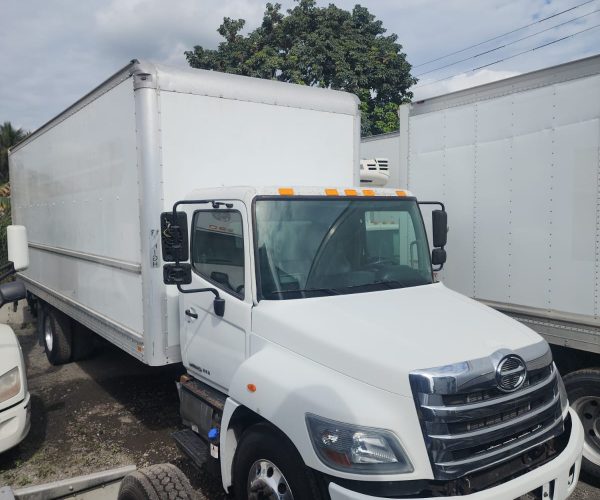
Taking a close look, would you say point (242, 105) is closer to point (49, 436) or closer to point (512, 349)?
point (512, 349)

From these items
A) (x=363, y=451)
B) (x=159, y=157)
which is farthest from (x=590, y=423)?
(x=159, y=157)

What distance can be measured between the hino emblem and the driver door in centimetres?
160

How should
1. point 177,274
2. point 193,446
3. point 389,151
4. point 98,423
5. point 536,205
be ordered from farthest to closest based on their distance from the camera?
point 389,151 → point 98,423 → point 536,205 → point 193,446 → point 177,274

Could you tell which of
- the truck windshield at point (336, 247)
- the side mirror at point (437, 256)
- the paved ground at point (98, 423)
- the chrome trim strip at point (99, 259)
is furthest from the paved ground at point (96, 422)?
the side mirror at point (437, 256)

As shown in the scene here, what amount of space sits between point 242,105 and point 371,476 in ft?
11.2

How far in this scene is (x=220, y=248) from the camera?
3.90 metres

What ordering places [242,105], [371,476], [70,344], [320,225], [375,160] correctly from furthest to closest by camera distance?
[70,344]
[375,160]
[242,105]
[320,225]
[371,476]

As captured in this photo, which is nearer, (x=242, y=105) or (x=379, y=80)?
(x=242, y=105)

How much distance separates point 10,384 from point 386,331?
3509 millimetres

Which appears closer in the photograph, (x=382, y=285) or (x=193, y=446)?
(x=382, y=285)

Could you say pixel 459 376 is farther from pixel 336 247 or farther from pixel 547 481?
pixel 336 247

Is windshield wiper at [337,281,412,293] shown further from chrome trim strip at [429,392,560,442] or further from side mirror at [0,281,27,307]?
side mirror at [0,281,27,307]

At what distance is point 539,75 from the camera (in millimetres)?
4539

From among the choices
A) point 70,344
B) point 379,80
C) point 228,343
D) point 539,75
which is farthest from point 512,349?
point 379,80
